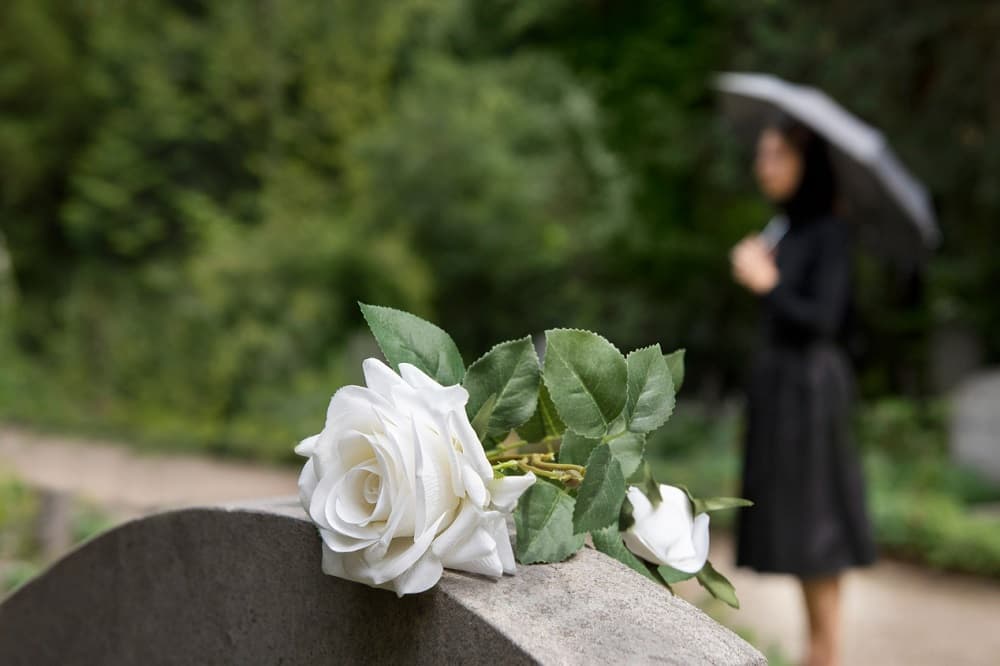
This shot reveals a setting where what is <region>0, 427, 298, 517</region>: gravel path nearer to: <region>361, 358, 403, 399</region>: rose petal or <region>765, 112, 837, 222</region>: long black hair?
<region>765, 112, 837, 222</region>: long black hair

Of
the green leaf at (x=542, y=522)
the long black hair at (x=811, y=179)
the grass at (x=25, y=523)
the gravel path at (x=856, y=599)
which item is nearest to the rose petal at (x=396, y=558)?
the green leaf at (x=542, y=522)

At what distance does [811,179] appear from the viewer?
3.82m

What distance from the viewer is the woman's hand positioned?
3.68 meters

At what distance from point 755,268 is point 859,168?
0.81 meters

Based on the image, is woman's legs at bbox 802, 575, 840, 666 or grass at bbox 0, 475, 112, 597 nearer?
woman's legs at bbox 802, 575, 840, 666

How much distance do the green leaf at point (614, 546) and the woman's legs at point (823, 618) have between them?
8.87 feet

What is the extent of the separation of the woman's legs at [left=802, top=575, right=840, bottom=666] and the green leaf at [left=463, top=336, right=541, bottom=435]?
2860mm

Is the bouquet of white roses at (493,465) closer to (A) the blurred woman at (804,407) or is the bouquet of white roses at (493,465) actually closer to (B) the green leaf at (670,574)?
(B) the green leaf at (670,574)

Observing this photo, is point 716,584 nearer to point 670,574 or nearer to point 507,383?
point 670,574

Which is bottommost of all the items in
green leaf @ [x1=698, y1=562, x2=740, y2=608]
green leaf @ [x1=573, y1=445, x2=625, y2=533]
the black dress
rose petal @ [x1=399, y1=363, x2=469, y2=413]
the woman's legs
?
the woman's legs

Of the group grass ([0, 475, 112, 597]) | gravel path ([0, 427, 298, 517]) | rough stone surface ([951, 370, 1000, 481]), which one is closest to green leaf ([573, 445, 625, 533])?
grass ([0, 475, 112, 597])

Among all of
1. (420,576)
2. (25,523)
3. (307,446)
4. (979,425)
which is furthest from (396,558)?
(979,425)

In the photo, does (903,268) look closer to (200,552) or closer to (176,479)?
(200,552)

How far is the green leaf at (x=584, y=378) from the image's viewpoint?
3.05ft
